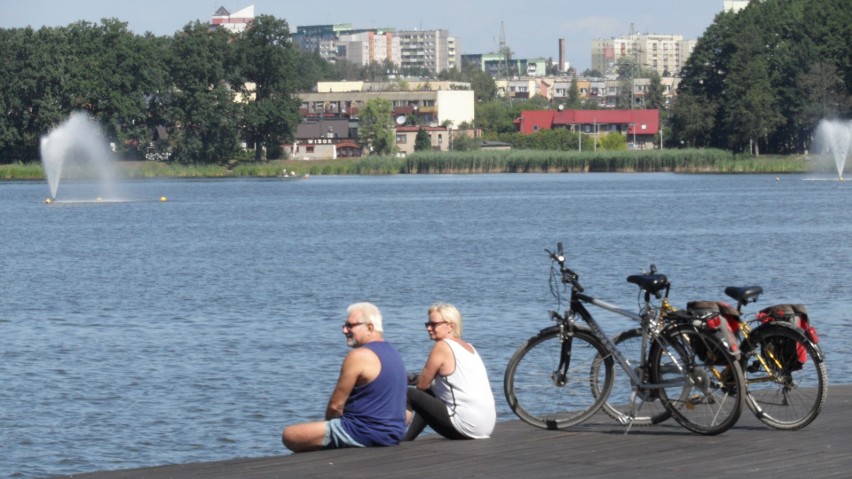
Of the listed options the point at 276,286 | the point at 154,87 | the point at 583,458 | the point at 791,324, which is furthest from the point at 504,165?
the point at 583,458

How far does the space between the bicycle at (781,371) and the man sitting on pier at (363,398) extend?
2.63 metres

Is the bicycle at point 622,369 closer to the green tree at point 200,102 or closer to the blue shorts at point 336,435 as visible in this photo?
the blue shorts at point 336,435

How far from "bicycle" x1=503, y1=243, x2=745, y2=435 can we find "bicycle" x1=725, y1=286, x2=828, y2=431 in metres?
0.30


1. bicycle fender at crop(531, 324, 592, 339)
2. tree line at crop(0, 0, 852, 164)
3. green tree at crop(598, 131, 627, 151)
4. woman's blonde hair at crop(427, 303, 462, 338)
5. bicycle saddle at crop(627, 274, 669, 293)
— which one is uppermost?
tree line at crop(0, 0, 852, 164)

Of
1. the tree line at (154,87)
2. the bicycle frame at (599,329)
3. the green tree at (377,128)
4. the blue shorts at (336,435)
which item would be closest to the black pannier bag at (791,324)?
the bicycle frame at (599,329)

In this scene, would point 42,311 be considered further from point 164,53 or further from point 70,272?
point 164,53

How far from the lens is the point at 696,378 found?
11633 millimetres

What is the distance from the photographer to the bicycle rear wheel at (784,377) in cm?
1166

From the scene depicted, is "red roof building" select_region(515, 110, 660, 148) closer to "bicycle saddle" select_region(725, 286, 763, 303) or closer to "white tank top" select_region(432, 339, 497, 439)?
"bicycle saddle" select_region(725, 286, 763, 303)

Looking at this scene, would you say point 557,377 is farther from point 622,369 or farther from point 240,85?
point 240,85

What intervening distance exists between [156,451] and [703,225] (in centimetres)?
4964

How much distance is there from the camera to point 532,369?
12.4m

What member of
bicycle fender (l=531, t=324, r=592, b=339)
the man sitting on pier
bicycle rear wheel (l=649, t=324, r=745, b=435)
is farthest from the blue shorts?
bicycle rear wheel (l=649, t=324, r=745, b=435)

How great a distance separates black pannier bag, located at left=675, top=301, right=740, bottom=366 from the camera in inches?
456
